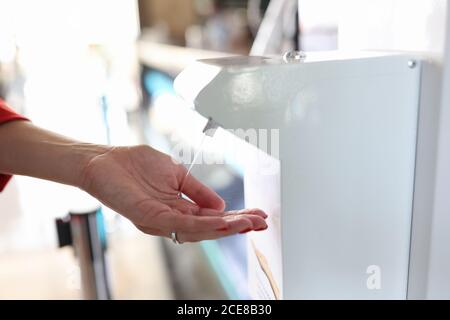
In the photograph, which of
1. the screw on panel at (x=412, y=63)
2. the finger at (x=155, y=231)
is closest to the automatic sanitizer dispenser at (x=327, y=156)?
the screw on panel at (x=412, y=63)

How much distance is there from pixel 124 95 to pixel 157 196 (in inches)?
85.9

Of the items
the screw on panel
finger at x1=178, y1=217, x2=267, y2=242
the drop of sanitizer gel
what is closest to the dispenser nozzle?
the drop of sanitizer gel

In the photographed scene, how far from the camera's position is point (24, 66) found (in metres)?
2.89

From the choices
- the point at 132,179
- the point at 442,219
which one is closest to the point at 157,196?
the point at 132,179

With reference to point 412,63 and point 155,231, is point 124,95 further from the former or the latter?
point 412,63

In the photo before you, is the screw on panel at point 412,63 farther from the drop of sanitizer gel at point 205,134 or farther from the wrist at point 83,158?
the wrist at point 83,158

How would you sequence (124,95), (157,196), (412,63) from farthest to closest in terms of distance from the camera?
(124,95) → (157,196) → (412,63)

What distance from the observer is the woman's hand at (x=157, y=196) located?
19.1 inches

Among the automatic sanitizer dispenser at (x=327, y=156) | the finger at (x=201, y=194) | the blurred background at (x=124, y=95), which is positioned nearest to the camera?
the automatic sanitizer dispenser at (x=327, y=156)

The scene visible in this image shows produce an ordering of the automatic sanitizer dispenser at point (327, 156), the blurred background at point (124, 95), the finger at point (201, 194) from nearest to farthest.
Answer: the automatic sanitizer dispenser at point (327, 156)
the finger at point (201, 194)
the blurred background at point (124, 95)

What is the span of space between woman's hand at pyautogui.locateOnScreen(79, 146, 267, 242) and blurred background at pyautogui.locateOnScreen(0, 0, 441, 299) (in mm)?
40

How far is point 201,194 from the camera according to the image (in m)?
0.56
